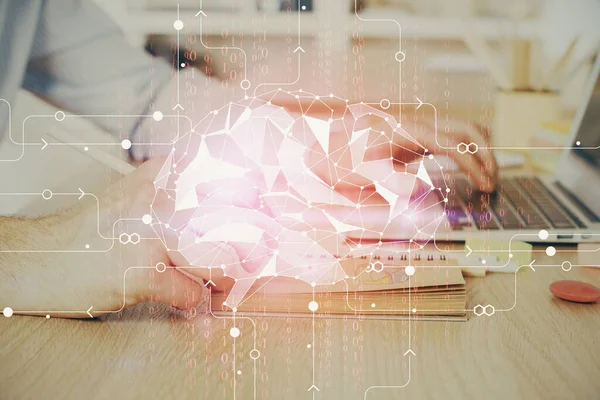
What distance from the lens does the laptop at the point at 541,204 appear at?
942 millimetres

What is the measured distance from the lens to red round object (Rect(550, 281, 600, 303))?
0.88 metres

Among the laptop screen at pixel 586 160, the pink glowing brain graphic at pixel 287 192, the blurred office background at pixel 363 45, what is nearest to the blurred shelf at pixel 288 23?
the blurred office background at pixel 363 45

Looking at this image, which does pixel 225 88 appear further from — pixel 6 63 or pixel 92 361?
pixel 92 361

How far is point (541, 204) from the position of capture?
97cm

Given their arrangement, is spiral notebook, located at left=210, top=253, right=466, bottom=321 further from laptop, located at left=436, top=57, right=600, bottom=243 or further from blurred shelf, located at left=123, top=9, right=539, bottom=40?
blurred shelf, located at left=123, top=9, right=539, bottom=40

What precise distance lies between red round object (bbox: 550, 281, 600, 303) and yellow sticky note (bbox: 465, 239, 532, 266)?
64mm

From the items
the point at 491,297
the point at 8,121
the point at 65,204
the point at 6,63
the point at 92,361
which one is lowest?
the point at 92,361

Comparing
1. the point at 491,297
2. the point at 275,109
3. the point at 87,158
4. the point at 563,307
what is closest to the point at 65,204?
the point at 87,158

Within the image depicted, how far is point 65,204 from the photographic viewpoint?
3.10 feet

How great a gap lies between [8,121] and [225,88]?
0.40 metres

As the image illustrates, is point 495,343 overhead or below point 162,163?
below

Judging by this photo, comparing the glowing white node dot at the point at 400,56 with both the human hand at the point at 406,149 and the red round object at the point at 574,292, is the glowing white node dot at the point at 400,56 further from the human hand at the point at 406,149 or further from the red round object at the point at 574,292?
the red round object at the point at 574,292

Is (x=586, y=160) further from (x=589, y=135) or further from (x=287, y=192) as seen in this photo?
(x=287, y=192)

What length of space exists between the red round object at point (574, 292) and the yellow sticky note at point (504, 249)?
64mm
